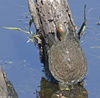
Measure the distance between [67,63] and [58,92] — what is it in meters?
0.52

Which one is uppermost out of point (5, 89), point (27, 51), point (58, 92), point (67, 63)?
point (27, 51)

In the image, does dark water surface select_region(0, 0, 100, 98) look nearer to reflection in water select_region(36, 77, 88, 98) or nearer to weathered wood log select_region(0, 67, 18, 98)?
reflection in water select_region(36, 77, 88, 98)

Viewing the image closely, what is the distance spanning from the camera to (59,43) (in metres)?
5.62

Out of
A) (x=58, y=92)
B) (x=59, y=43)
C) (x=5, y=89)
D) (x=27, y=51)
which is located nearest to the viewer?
(x=5, y=89)

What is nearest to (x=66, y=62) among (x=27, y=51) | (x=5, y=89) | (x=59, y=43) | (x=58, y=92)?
(x=59, y=43)

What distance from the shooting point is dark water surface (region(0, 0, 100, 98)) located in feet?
18.3

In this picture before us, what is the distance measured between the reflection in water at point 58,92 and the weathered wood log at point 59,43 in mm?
144

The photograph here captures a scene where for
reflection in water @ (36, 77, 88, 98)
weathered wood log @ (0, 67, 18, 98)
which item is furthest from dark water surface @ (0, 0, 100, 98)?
weathered wood log @ (0, 67, 18, 98)

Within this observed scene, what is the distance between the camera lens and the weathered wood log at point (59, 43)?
5.51 metres

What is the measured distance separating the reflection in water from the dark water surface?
9cm

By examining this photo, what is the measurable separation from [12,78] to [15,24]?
1.96 meters

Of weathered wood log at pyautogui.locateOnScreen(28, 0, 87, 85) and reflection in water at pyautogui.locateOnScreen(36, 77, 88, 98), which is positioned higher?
weathered wood log at pyautogui.locateOnScreen(28, 0, 87, 85)

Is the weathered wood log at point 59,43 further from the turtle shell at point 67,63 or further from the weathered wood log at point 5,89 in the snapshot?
the weathered wood log at point 5,89

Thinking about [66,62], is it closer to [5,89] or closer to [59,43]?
[59,43]
